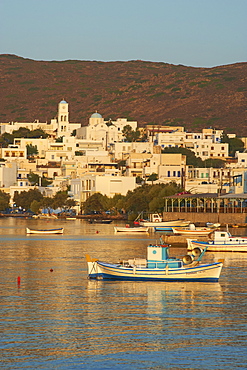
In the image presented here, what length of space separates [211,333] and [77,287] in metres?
14.8

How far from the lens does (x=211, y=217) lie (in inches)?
4609

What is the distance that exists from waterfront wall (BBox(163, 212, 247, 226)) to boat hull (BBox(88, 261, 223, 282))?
61726 millimetres

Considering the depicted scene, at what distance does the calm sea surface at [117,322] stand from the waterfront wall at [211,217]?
52.8 meters

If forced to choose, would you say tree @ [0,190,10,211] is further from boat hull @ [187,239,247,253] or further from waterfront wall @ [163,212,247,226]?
boat hull @ [187,239,247,253]

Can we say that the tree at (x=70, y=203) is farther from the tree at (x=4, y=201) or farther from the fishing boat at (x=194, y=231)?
the fishing boat at (x=194, y=231)

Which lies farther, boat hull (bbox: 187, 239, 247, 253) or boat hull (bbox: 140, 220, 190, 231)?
boat hull (bbox: 140, 220, 190, 231)


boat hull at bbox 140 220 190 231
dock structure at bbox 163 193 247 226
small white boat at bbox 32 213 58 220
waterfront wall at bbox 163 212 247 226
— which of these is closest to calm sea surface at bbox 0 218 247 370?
boat hull at bbox 140 220 190 231

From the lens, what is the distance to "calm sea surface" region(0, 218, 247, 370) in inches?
1323

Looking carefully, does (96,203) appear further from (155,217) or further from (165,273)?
(165,273)

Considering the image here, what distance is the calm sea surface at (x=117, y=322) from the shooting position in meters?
33.6

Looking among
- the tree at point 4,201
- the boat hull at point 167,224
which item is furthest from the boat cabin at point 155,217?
the tree at point 4,201

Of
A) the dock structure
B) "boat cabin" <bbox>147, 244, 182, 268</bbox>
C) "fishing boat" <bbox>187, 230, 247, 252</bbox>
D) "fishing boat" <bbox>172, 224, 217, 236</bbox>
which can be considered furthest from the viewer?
the dock structure

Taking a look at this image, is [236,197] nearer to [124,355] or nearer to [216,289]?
[216,289]

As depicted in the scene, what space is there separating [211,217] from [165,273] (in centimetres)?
6580
